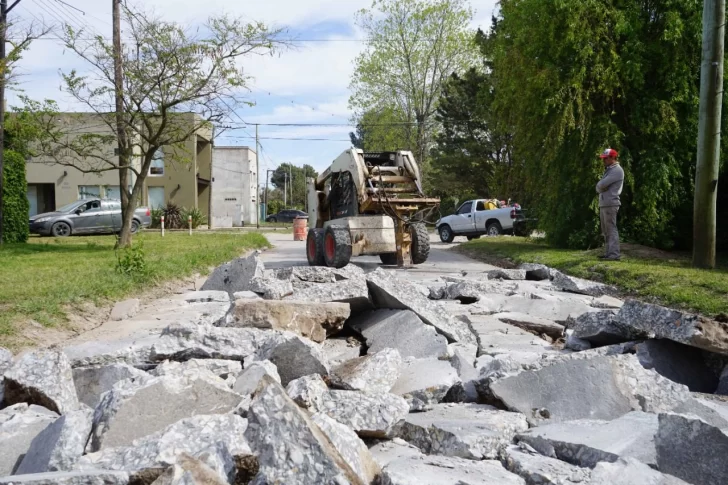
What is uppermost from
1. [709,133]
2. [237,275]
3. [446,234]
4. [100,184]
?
[709,133]

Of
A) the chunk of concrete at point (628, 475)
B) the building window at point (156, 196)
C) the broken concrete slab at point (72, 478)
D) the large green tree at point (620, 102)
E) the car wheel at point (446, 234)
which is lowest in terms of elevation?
the car wheel at point (446, 234)

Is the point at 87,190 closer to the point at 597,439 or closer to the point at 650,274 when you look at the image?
the point at 650,274

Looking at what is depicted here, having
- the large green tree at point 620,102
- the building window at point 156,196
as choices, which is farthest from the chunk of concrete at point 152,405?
the building window at point 156,196

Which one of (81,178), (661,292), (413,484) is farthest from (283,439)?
(81,178)

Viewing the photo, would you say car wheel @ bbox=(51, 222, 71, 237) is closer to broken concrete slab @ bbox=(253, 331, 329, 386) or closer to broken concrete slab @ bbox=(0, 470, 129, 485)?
broken concrete slab @ bbox=(253, 331, 329, 386)

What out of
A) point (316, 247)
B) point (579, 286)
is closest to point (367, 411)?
point (579, 286)

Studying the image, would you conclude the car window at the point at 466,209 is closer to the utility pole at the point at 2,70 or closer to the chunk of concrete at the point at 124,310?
the utility pole at the point at 2,70

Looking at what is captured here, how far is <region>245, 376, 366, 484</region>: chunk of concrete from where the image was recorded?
2.69 metres

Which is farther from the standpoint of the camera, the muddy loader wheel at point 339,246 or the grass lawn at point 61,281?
the muddy loader wheel at point 339,246

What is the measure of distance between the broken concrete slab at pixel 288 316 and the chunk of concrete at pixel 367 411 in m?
1.96

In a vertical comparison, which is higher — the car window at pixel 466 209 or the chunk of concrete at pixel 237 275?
the car window at pixel 466 209

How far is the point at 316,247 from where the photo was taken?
13.9 metres

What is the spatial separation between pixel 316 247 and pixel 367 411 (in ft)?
34.6

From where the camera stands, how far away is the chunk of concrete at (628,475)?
281 cm
